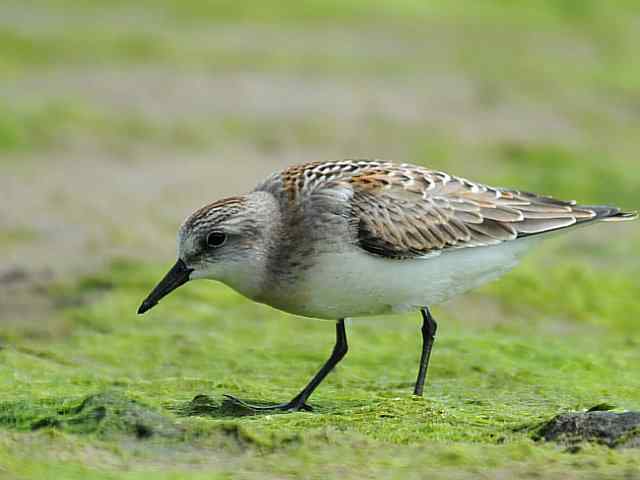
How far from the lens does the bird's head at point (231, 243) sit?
285 inches

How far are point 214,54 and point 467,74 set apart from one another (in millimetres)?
3222

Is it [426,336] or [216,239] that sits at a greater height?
[216,239]

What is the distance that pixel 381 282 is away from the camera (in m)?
7.25

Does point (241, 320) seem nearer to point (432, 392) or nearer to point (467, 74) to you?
point (432, 392)

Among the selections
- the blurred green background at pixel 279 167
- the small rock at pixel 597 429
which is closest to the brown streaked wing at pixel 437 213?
the blurred green background at pixel 279 167

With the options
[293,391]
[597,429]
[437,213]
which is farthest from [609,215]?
[597,429]

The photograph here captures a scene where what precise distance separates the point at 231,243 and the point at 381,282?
2.71 feet

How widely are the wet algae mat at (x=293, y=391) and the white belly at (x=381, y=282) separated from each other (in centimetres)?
53

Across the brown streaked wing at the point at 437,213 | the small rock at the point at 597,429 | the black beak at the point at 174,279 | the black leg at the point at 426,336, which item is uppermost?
the brown streaked wing at the point at 437,213

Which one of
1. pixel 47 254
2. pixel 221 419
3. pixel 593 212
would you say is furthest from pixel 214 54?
pixel 221 419

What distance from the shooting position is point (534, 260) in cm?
1217

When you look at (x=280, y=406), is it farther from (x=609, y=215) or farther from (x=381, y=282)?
(x=609, y=215)

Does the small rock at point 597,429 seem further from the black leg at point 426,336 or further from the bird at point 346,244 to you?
the black leg at point 426,336

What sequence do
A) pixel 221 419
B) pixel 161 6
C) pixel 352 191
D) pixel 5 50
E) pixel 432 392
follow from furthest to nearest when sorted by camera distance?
pixel 161 6
pixel 5 50
pixel 432 392
pixel 352 191
pixel 221 419
